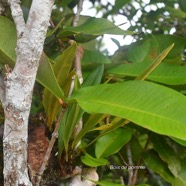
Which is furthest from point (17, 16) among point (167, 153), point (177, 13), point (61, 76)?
point (177, 13)

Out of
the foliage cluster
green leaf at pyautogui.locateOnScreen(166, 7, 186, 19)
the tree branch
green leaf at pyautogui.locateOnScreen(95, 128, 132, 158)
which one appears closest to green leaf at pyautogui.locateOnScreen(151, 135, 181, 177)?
the foliage cluster

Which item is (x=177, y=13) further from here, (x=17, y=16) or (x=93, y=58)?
(x=17, y=16)

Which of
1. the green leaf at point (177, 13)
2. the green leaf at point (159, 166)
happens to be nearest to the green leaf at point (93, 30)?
the green leaf at point (159, 166)

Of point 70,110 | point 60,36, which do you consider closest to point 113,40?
point 60,36

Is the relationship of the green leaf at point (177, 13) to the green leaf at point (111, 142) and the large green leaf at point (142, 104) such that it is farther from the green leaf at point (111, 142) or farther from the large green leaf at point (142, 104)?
the large green leaf at point (142, 104)

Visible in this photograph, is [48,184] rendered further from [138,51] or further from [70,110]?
[138,51]

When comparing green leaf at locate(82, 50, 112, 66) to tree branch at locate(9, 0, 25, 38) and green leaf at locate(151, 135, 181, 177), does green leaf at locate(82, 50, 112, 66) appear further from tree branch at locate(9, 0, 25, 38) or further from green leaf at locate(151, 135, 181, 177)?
tree branch at locate(9, 0, 25, 38)
